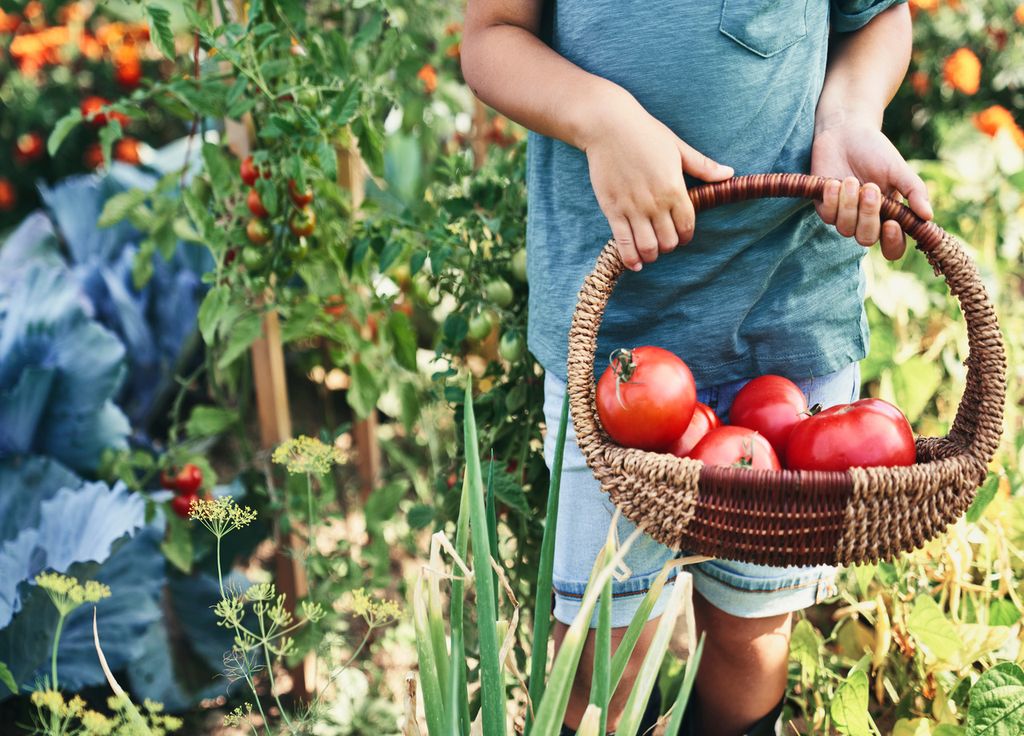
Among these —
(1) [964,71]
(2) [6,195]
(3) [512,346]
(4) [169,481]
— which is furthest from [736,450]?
(2) [6,195]

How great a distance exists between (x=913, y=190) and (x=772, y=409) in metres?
0.27

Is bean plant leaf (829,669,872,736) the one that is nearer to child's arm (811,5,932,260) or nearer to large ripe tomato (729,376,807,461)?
large ripe tomato (729,376,807,461)

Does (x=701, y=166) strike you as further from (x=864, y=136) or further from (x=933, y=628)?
(x=933, y=628)

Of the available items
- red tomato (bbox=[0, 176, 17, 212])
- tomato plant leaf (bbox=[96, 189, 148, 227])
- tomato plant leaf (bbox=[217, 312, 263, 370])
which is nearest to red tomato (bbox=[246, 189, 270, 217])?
tomato plant leaf (bbox=[217, 312, 263, 370])

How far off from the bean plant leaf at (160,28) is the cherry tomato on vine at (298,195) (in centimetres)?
26

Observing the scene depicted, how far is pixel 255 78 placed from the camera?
53.9 inches

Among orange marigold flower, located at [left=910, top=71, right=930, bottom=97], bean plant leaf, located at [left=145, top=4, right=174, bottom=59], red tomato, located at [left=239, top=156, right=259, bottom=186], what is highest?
bean plant leaf, located at [left=145, top=4, right=174, bottom=59]

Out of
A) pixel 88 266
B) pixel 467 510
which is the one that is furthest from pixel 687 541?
pixel 88 266

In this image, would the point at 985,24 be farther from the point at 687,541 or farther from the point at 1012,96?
the point at 687,541

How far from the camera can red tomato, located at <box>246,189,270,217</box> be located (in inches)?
57.9

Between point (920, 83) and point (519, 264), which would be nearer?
point (519, 264)

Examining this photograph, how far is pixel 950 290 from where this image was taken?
93cm

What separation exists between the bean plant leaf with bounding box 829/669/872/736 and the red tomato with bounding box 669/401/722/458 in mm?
493

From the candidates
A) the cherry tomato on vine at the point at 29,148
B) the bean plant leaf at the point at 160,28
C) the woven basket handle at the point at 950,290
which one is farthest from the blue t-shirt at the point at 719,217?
the cherry tomato on vine at the point at 29,148
